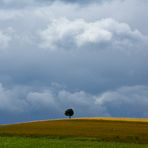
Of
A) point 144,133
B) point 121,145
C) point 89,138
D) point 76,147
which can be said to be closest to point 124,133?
point 144,133

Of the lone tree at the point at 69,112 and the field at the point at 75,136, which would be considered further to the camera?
the lone tree at the point at 69,112

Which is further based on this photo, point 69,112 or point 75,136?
point 69,112

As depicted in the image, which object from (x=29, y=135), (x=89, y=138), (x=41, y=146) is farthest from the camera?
(x=29, y=135)

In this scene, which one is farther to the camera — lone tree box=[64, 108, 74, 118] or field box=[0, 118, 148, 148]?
lone tree box=[64, 108, 74, 118]

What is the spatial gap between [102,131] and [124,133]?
4.57m

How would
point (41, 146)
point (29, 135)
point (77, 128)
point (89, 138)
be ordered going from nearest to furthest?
point (41, 146) < point (89, 138) < point (29, 135) < point (77, 128)

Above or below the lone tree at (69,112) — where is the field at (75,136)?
below

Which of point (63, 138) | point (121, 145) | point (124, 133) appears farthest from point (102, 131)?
point (121, 145)

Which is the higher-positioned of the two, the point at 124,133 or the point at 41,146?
the point at 124,133

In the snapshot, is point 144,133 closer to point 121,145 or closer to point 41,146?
point 121,145

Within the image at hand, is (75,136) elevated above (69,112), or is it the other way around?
(69,112)

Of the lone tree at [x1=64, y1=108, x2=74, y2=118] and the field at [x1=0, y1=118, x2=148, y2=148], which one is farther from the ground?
the lone tree at [x1=64, y1=108, x2=74, y2=118]

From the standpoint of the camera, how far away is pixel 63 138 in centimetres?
7281

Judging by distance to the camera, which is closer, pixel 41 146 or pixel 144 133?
pixel 41 146
